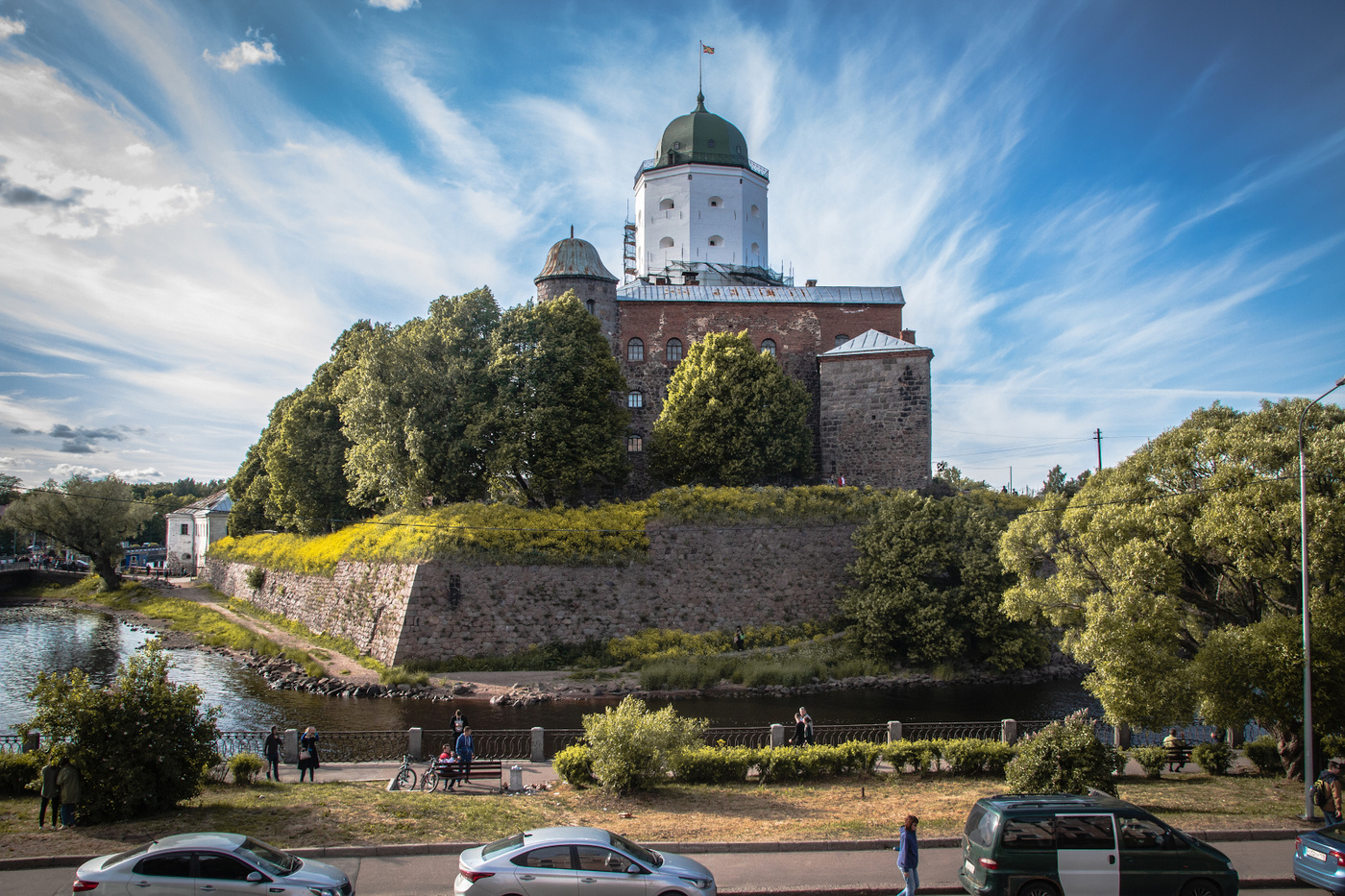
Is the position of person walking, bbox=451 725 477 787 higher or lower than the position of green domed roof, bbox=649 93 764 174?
lower

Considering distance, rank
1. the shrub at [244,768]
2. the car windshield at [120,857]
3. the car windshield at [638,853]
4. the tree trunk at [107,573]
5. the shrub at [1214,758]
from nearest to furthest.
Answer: the car windshield at [120,857], the car windshield at [638,853], the shrub at [244,768], the shrub at [1214,758], the tree trunk at [107,573]

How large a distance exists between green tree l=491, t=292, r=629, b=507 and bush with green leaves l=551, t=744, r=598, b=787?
1856 cm

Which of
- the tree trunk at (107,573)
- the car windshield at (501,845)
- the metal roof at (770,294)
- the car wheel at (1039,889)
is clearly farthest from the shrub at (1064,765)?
the tree trunk at (107,573)

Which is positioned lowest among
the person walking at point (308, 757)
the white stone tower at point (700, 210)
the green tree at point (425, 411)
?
the person walking at point (308, 757)

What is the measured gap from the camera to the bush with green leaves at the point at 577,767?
14883mm

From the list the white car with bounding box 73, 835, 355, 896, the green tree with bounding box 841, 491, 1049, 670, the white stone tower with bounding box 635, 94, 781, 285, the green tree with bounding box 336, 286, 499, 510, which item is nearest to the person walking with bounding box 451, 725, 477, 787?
the white car with bounding box 73, 835, 355, 896

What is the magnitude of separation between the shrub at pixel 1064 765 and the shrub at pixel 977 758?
8.31ft

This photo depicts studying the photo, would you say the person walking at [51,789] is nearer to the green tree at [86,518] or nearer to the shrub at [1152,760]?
the shrub at [1152,760]

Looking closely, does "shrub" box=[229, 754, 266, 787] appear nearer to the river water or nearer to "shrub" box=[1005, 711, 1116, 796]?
the river water

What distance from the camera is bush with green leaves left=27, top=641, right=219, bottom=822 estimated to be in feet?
38.1

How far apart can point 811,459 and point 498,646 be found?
1885 cm

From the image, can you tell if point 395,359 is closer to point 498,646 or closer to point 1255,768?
point 498,646

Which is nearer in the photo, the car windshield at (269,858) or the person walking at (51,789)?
the car windshield at (269,858)

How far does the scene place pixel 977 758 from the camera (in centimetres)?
1597
